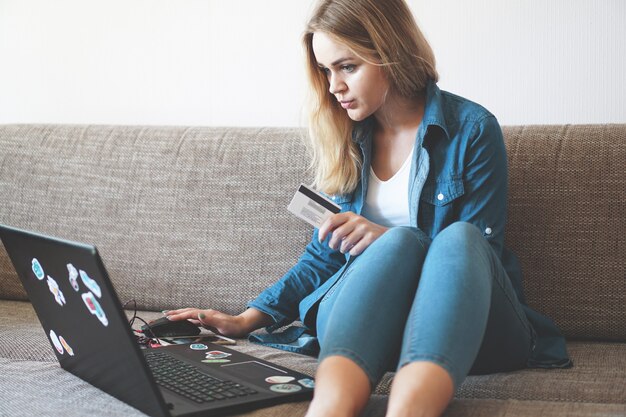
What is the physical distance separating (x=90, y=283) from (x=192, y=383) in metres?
0.29

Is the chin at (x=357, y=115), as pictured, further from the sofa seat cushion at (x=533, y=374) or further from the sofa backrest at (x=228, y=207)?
the sofa seat cushion at (x=533, y=374)

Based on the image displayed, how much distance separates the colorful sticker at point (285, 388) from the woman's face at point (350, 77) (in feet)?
1.96

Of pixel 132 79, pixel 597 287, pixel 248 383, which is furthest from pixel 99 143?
pixel 597 287

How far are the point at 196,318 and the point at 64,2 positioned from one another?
4.16ft

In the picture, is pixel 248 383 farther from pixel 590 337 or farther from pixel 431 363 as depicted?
pixel 590 337

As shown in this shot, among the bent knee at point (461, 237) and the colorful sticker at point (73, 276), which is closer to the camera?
the colorful sticker at point (73, 276)

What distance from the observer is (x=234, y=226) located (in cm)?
189

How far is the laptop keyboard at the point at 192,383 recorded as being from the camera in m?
1.16

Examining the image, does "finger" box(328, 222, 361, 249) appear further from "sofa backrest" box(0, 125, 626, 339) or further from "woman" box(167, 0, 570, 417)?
"sofa backrest" box(0, 125, 626, 339)

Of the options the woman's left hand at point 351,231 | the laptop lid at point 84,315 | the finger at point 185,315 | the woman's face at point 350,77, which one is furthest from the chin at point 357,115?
the laptop lid at point 84,315

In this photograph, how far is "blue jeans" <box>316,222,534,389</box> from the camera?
101 cm

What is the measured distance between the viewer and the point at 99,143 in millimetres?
2062

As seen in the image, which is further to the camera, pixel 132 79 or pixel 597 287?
pixel 132 79

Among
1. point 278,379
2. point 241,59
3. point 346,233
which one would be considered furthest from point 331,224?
point 241,59
